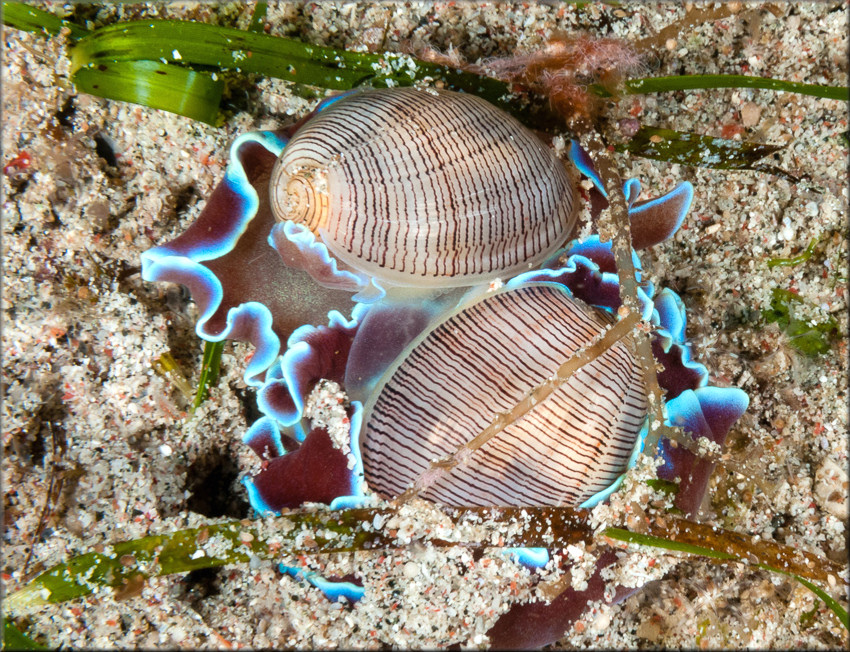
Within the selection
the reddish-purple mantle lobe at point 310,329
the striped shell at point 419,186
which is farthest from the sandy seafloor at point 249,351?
the striped shell at point 419,186

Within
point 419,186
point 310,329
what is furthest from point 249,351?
point 419,186

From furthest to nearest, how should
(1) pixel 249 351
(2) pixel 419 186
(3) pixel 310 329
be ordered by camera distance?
(1) pixel 249 351 < (3) pixel 310 329 < (2) pixel 419 186

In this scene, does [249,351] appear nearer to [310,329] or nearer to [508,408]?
[310,329]

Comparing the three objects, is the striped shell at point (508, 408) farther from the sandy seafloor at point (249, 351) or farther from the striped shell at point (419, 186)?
the sandy seafloor at point (249, 351)

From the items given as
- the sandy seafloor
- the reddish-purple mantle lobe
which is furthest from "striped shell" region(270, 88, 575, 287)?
the sandy seafloor

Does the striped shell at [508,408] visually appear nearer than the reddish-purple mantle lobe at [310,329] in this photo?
Yes

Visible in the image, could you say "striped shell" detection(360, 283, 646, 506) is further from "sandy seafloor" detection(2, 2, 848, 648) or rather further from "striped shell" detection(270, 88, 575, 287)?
"sandy seafloor" detection(2, 2, 848, 648)
